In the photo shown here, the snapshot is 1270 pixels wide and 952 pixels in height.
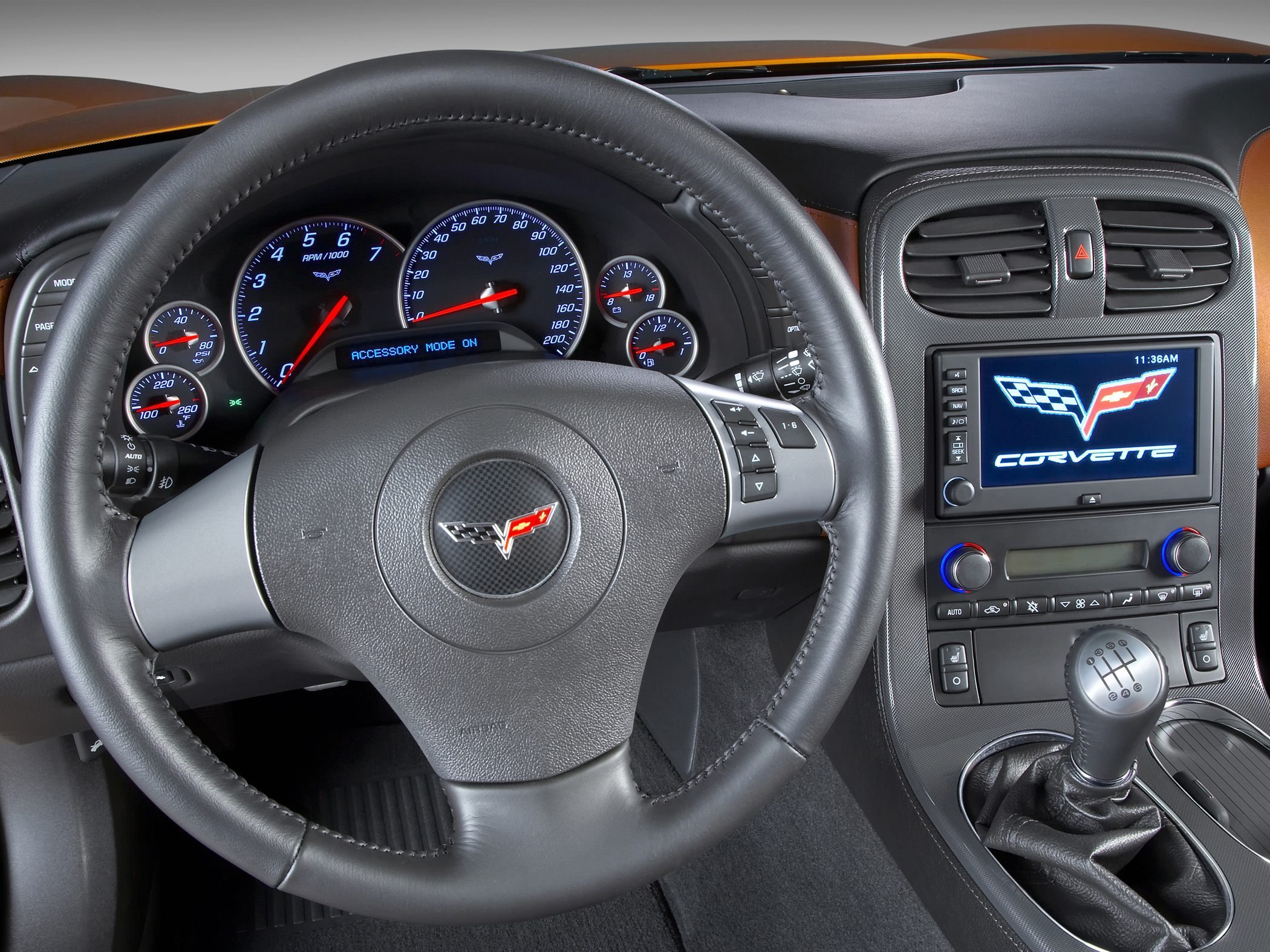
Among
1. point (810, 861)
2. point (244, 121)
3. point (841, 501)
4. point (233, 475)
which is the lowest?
point (810, 861)

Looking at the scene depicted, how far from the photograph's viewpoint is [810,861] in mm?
1715

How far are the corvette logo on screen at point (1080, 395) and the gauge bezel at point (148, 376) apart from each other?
39.8 inches

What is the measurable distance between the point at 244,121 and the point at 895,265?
2.65 ft

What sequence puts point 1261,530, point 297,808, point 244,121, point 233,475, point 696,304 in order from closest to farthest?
point 244,121 < point 233,475 < point 696,304 < point 1261,530 < point 297,808

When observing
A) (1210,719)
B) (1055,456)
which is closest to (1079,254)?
(1055,456)

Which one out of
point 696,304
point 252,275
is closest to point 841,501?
point 696,304

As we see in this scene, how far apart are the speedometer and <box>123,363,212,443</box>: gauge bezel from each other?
27cm

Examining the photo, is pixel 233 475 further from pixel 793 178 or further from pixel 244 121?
pixel 793 178

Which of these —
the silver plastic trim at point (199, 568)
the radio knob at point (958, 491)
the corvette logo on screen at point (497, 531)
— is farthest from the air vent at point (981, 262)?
the silver plastic trim at point (199, 568)

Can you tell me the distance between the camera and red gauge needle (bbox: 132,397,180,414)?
1.30 metres

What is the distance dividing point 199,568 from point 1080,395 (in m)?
1.10

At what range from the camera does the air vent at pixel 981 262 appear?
1.36m

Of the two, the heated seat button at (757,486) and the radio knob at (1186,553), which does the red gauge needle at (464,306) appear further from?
the radio knob at (1186,553)

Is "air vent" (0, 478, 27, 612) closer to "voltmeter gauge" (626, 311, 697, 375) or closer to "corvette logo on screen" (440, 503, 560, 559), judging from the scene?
"corvette logo on screen" (440, 503, 560, 559)
